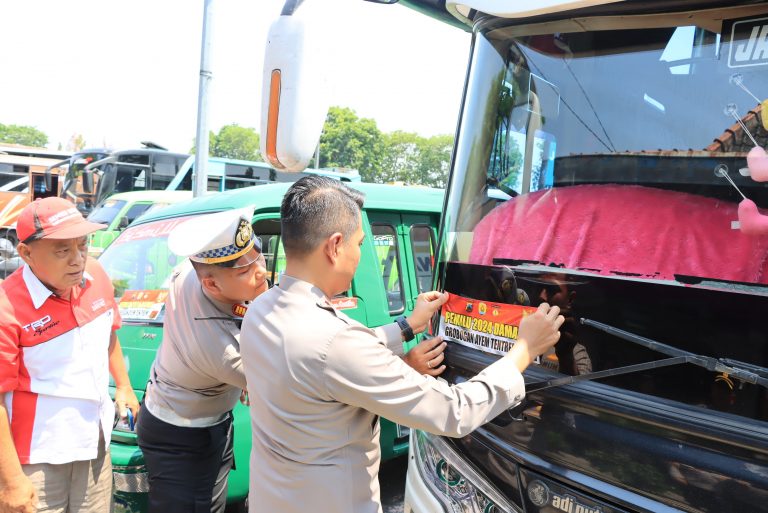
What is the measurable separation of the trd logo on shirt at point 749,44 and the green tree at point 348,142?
3708 cm

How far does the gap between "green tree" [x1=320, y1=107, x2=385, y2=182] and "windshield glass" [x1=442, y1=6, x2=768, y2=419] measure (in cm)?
3650

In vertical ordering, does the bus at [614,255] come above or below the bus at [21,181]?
above

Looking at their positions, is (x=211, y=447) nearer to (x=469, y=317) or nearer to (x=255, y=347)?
(x=255, y=347)

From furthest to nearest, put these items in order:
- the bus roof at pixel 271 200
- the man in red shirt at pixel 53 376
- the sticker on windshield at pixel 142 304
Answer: the bus roof at pixel 271 200
the sticker on windshield at pixel 142 304
the man in red shirt at pixel 53 376

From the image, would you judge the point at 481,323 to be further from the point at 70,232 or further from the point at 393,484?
the point at 393,484

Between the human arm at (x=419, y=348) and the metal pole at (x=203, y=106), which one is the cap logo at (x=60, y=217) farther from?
the metal pole at (x=203, y=106)

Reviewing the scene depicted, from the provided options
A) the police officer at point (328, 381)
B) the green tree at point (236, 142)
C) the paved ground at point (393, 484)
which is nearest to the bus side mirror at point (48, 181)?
the paved ground at point (393, 484)

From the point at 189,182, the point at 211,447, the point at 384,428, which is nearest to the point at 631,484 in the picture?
the point at 211,447

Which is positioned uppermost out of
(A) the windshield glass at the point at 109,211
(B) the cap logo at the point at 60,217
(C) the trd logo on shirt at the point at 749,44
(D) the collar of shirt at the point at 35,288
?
(C) the trd logo on shirt at the point at 749,44

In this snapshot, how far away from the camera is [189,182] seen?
1823 cm

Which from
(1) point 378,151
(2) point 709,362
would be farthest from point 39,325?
(1) point 378,151

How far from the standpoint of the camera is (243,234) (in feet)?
8.37

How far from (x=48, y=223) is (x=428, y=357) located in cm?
180

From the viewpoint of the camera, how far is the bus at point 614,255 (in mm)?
1596
